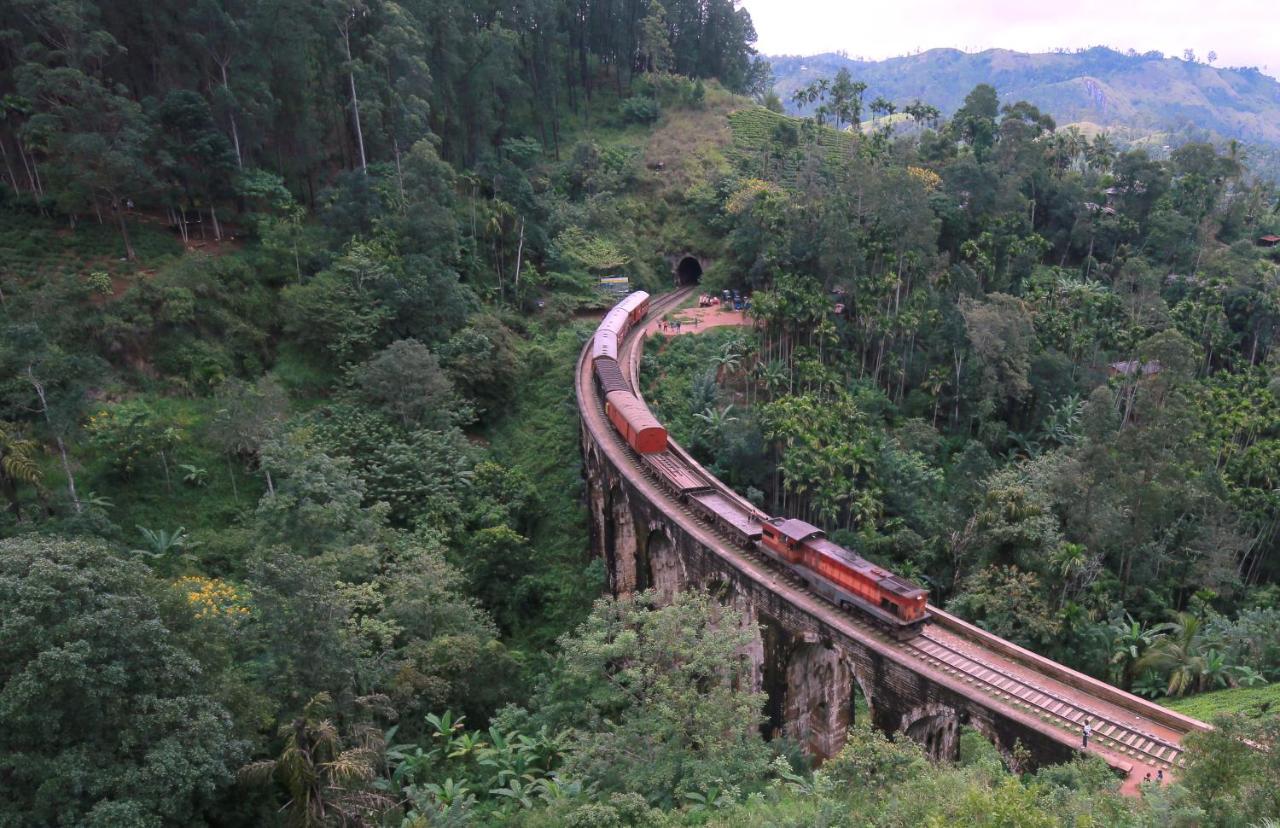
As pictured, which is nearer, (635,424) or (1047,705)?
(1047,705)

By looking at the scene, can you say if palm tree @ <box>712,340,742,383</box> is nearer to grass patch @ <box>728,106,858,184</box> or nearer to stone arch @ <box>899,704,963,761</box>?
grass patch @ <box>728,106,858,184</box>

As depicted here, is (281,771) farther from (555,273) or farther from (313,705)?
(555,273)

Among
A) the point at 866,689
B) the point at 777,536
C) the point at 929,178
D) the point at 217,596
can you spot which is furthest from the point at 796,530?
the point at 929,178

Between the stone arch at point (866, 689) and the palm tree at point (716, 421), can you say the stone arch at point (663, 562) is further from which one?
the palm tree at point (716, 421)

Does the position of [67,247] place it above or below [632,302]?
above

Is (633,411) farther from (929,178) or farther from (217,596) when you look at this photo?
(929,178)

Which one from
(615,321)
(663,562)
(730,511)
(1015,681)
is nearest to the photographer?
(1015,681)

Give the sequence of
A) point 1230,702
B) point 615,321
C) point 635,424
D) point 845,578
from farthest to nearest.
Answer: point 615,321, point 635,424, point 845,578, point 1230,702
